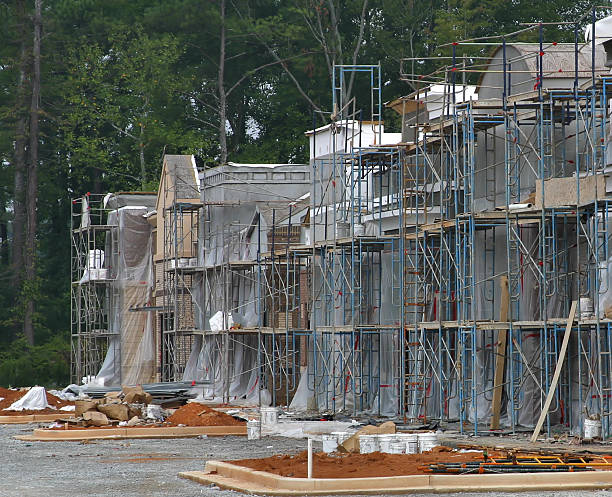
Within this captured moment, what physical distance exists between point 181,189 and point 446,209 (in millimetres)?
15216

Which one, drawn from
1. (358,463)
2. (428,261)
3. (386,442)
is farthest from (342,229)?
(358,463)

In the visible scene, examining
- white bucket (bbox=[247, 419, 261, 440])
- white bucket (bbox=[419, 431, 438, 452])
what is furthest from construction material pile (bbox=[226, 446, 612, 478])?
white bucket (bbox=[247, 419, 261, 440])

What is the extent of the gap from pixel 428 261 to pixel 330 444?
7026mm

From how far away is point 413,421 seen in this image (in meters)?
28.0

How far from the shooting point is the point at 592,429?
22797 mm

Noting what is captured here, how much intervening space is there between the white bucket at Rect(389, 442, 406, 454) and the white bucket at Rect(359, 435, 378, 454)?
0.31 meters

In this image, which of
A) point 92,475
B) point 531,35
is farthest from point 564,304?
point 531,35

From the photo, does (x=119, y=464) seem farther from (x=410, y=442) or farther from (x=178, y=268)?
(x=178, y=268)

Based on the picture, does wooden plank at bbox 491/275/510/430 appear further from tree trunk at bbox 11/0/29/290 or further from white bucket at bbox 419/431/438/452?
tree trunk at bbox 11/0/29/290

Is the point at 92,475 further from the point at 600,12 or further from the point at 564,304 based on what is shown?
the point at 600,12

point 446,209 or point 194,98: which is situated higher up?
point 194,98

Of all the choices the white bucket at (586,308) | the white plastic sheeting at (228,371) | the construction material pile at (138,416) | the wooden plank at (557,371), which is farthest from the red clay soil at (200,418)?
the white bucket at (586,308)

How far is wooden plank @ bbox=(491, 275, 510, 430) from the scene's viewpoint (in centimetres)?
2578

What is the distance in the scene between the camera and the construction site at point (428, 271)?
2409 cm
